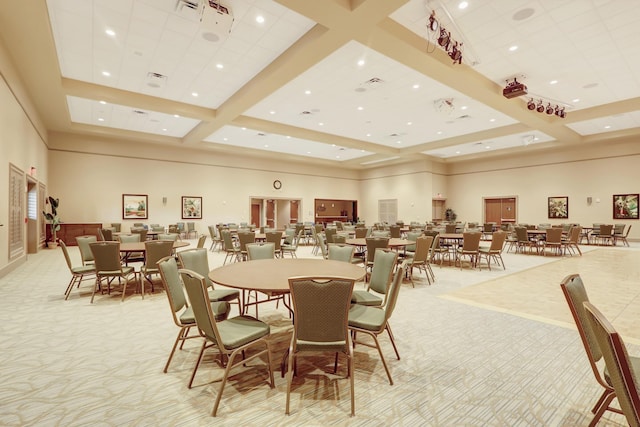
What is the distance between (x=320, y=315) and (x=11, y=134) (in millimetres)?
8395

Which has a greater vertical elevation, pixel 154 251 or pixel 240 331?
pixel 154 251

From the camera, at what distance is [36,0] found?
4547mm

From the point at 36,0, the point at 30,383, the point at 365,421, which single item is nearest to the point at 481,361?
the point at 365,421

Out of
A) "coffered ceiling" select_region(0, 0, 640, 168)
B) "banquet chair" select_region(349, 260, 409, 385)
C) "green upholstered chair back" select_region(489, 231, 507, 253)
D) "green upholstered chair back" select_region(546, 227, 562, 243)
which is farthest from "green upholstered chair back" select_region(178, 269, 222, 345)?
"green upholstered chair back" select_region(546, 227, 562, 243)

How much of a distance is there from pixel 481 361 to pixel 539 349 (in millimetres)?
771

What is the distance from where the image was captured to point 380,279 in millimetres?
3693

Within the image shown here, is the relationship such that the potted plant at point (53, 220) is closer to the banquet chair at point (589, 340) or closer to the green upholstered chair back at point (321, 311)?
the green upholstered chair back at point (321, 311)

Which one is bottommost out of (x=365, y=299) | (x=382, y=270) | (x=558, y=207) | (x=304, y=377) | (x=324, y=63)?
(x=304, y=377)

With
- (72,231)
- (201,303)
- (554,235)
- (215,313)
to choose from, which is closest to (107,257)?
(215,313)

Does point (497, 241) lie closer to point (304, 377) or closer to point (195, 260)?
point (304, 377)

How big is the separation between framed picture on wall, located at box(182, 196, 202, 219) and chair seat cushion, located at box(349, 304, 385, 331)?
44.6 ft

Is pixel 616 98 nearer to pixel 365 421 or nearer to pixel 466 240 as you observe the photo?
pixel 466 240

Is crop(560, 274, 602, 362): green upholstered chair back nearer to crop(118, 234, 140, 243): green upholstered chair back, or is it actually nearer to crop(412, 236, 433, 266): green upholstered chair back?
crop(412, 236, 433, 266): green upholstered chair back

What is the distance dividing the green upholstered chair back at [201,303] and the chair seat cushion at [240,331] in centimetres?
11
